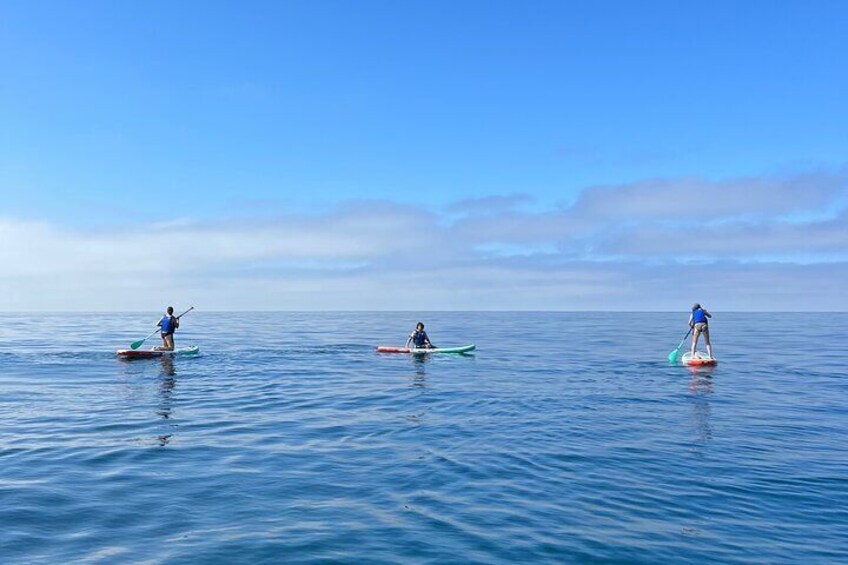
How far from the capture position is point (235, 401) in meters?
21.6

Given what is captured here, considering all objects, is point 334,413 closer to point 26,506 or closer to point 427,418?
point 427,418

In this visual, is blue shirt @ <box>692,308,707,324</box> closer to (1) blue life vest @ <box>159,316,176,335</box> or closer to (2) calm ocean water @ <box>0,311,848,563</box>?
(2) calm ocean water @ <box>0,311,848,563</box>

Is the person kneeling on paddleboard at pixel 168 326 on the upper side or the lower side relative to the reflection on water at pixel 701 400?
upper

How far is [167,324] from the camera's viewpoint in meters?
36.1

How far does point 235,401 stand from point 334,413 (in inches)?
179

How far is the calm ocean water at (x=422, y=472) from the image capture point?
889 centimetres

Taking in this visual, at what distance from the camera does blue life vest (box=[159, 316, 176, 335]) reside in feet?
118

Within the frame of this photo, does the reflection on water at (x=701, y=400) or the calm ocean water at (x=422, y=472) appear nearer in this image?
the calm ocean water at (x=422, y=472)

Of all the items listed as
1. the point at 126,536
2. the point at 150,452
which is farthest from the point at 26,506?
the point at 150,452

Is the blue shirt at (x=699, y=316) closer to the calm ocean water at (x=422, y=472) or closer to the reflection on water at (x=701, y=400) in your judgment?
the reflection on water at (x=701, y=400)

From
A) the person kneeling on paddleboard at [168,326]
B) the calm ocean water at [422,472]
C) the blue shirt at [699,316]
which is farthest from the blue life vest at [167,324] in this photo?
the blue shirt at [699,316]

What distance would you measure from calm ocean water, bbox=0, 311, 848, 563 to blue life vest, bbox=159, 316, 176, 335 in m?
10.0

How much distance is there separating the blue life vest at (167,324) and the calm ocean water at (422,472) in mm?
10039

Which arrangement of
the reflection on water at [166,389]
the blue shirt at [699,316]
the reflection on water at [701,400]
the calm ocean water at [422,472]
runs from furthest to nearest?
the blue shirt at [699,316]
the reflection on water at [701,400]
the reflection on water at [166,389]
the calm ocean water at [422,472]
